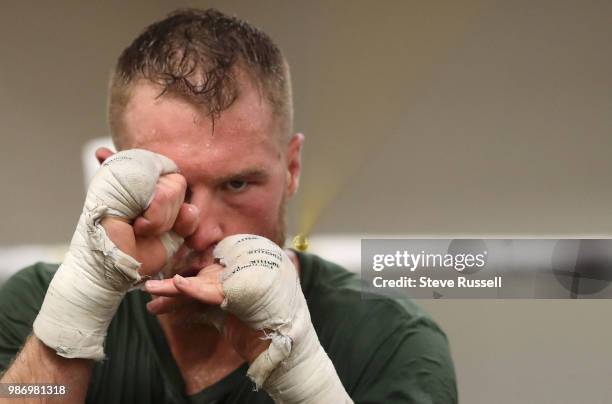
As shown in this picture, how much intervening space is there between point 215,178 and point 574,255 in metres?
0.60

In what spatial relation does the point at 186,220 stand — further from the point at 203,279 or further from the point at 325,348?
the point at 325,348

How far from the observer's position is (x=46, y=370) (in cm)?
87

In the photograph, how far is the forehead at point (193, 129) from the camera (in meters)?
0.97

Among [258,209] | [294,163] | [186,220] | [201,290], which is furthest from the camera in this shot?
[294,163]

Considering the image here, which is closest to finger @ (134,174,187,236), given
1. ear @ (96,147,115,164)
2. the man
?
the man

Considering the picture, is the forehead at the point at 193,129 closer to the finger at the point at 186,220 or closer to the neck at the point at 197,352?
the finger at the point at 186,220

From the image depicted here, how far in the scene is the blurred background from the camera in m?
1.12

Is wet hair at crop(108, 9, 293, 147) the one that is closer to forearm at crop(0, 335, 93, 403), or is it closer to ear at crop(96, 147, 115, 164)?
ear at crop(96, 147, 115, 164)

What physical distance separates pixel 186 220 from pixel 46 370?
0.26 metres

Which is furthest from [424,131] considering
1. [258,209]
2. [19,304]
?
[19,304]

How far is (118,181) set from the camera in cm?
83

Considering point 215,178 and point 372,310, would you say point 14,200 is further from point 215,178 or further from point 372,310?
point 372,310

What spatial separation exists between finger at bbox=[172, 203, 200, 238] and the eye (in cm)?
8

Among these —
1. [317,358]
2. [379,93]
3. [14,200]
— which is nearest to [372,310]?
[317,358]
